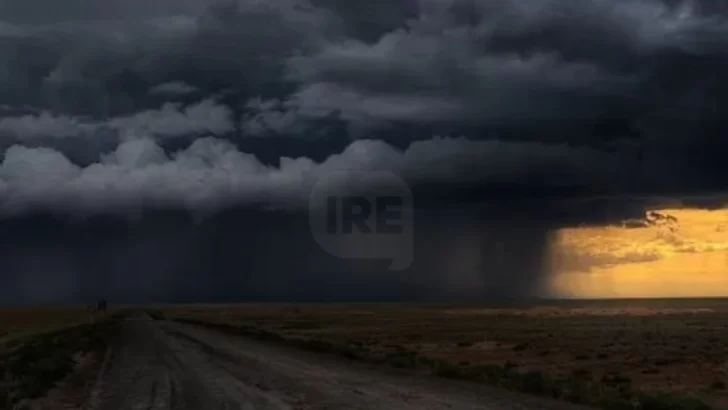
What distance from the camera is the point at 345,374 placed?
29234 mm

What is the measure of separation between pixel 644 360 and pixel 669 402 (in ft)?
84.1

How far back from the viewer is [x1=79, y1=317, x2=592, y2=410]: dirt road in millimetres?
20250

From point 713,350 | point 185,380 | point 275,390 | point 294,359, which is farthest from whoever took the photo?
point 713,350

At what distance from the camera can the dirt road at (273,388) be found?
20.2 m

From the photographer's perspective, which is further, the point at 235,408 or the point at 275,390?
the point at 275,390

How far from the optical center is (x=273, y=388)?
2416 cm

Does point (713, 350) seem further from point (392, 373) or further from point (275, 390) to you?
point (275, 390)

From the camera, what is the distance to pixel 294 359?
3738 cm

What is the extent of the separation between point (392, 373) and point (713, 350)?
100 ft

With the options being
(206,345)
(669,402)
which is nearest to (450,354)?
(206,345)

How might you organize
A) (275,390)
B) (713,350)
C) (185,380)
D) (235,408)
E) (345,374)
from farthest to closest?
(713,350)
(345,374)
(185,380)
(275,390)
(235,408)

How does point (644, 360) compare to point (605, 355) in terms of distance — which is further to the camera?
point (605, 355)

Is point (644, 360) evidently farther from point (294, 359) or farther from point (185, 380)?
point (185, 380)

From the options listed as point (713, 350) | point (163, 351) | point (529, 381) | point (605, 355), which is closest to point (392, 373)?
point (529, 381)
